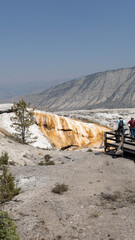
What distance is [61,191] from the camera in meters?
10.4

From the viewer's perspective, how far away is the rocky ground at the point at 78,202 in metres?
7.15

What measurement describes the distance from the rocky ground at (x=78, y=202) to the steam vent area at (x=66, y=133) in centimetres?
1911

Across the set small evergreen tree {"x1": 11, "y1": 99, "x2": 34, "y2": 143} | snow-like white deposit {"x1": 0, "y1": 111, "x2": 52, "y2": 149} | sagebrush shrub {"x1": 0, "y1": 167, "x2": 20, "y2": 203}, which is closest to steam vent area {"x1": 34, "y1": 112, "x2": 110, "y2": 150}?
snow-like white deposit {"x1": 0, "y1": 111, "x2": 52, "y2": 149}

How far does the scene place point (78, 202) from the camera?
9289 millimetres

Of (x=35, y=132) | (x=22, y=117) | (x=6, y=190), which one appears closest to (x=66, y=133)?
(x=35, y=132)

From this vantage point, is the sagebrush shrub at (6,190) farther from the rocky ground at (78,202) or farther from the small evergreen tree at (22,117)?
the small evergreen tree at (22,117)

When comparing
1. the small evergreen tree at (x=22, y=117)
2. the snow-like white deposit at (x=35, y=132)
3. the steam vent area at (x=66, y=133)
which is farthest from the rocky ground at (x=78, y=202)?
the steam vent area at (x=66, y=133)

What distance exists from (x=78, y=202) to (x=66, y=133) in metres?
26.3

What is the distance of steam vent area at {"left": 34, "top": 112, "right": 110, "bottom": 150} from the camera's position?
34312 millimetres

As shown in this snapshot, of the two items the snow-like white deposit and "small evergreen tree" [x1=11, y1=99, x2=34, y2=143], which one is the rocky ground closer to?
"small evergreen tree" [x1=11, y1=99, x2=34, y2=143]

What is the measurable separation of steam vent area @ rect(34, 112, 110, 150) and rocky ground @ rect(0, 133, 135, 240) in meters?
19.1

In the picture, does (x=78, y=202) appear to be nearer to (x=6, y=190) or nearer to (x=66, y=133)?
(x=6, y=190)

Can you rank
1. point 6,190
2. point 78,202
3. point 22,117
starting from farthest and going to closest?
point 22,117, point 6,190, point 78,202

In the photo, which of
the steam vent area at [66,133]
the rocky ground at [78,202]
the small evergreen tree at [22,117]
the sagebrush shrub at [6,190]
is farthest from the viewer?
the steam vent area at [66,133]
